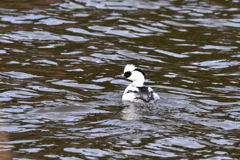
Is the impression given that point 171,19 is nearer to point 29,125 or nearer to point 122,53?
point 122,53

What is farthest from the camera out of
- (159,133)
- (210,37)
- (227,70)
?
(210,37)

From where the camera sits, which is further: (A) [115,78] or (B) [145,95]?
(A) [115,78]

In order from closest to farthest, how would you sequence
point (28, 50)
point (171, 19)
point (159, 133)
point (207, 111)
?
point (159, 133)
point (207, 111)
point (28, 50)
point (171, 19)

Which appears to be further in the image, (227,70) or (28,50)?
(28,50)

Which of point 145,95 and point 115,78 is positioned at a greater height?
point 145,95

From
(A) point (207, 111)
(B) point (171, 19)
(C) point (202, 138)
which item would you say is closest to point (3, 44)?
(B) point (171, 19)

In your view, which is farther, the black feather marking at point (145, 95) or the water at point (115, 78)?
the black feather marking at point (145, 95)

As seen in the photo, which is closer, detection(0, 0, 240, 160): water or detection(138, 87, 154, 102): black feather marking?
detection(0, 0, 240, 160): water

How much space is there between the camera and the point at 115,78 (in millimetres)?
17000

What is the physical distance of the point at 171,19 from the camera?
73.5ft

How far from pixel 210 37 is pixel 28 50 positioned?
19.8ft

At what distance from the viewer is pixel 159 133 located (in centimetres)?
1177

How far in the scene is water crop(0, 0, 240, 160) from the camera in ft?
37.0

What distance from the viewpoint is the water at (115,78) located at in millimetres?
11289
